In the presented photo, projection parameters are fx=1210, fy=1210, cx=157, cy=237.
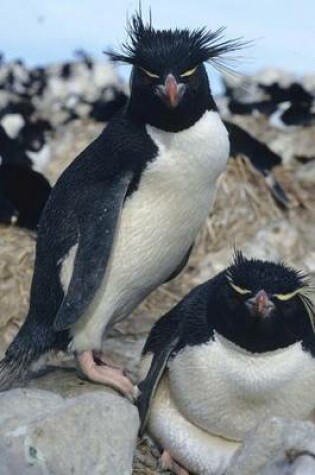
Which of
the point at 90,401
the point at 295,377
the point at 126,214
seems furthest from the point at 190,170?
the point at 90,401

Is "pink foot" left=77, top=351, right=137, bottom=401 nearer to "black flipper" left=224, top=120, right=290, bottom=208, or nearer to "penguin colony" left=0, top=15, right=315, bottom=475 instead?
"penguin colony" left=0, top=15, right=315, bottom=475

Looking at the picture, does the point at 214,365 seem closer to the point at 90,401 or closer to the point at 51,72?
the point at 90,401

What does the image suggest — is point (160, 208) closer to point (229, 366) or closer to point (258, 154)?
point (229, 366)

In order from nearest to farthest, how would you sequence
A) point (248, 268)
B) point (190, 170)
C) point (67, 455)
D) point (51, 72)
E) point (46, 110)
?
1. point (67, 455)
2. point (248, 268)
3. point (190, 170)
4. point (46, 110)
5. point (51, 72)

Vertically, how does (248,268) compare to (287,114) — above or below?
above

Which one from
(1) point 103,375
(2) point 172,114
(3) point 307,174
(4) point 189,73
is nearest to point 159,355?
(1) point 103,375

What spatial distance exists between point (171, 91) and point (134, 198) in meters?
0.42

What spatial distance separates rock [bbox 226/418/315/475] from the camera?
327 cm

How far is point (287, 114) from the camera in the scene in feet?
29.6

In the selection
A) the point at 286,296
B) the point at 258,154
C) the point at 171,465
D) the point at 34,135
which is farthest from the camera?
the point at 34,135

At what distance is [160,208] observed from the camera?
4.22 metres

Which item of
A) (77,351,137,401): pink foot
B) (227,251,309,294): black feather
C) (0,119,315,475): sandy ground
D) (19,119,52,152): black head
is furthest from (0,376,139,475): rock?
(19,119,52,152): black head

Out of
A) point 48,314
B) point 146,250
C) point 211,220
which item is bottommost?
point 211,220

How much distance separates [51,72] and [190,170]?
18.2 ft
